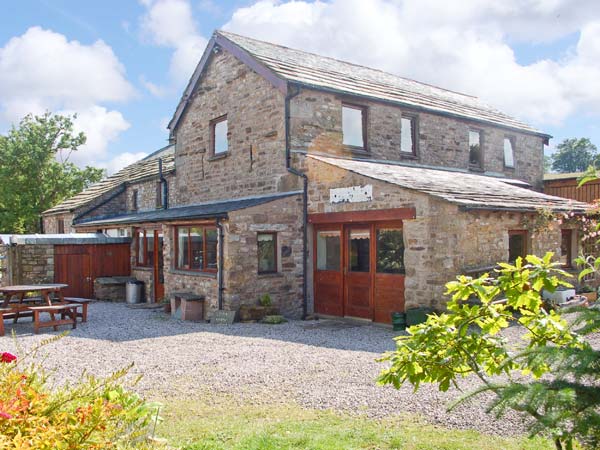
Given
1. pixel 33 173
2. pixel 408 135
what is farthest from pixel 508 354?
pixel 33 173

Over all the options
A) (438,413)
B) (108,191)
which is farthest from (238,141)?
(438,413)

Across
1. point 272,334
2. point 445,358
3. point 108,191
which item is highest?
point 108,191

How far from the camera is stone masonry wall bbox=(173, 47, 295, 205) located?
1470 centimetres

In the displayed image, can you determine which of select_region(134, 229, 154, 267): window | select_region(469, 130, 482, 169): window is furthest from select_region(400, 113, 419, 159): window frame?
select_region(134, 229, 154, 267): window

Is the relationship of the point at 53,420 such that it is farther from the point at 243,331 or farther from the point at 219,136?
the point at 219,136

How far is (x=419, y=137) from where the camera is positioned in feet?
55.1

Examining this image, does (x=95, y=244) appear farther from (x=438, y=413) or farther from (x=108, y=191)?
(x=438, y=413)

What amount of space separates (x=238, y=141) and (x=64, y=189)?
2028 centimetres

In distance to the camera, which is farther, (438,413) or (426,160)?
(426,160)

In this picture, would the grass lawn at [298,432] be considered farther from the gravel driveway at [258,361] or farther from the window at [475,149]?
the window at [475,149]

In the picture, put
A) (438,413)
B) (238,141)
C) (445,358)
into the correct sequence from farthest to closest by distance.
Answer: (238,141) → (438,413) → (445,358)

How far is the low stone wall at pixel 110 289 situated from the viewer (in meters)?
17.9

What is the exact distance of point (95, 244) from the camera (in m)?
18.2

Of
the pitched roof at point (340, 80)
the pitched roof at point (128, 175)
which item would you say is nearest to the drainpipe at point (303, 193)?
the pitched roof at point (340, 80)
